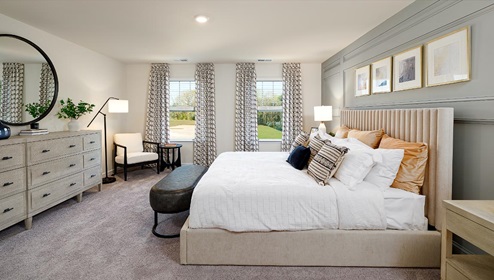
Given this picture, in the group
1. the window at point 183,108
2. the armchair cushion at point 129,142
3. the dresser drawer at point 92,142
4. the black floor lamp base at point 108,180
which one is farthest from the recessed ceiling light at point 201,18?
the black floor lamp base at point 108,180

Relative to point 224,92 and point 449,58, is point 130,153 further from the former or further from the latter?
point 449,58

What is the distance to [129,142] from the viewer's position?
5246mm

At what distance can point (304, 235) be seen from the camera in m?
2.01

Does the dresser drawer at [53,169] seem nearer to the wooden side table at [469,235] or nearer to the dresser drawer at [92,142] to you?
the dresser drawer at [92,142]

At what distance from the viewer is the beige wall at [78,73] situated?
343 centimetres

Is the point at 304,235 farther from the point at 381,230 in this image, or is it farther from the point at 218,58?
the point at 218,58

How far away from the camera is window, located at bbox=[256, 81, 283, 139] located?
596cm

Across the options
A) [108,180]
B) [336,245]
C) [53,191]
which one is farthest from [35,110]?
[336,245]

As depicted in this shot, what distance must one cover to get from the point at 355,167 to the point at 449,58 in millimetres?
1243

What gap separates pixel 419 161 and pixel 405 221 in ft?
1.73

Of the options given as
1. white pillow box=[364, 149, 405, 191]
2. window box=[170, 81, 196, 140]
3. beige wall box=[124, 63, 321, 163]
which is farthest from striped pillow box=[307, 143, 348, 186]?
window box=[170, 81, 196, 140]

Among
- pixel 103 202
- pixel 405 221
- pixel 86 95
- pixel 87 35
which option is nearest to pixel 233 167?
pixel 405 221

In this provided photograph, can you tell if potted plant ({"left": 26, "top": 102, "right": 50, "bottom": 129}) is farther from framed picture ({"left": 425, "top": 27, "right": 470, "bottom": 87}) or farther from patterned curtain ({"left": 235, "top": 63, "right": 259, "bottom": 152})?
framed picture ({"left": 425, "top": 27, "right": 470, "bottom": 87})

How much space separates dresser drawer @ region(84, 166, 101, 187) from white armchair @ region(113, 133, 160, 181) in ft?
2.20
